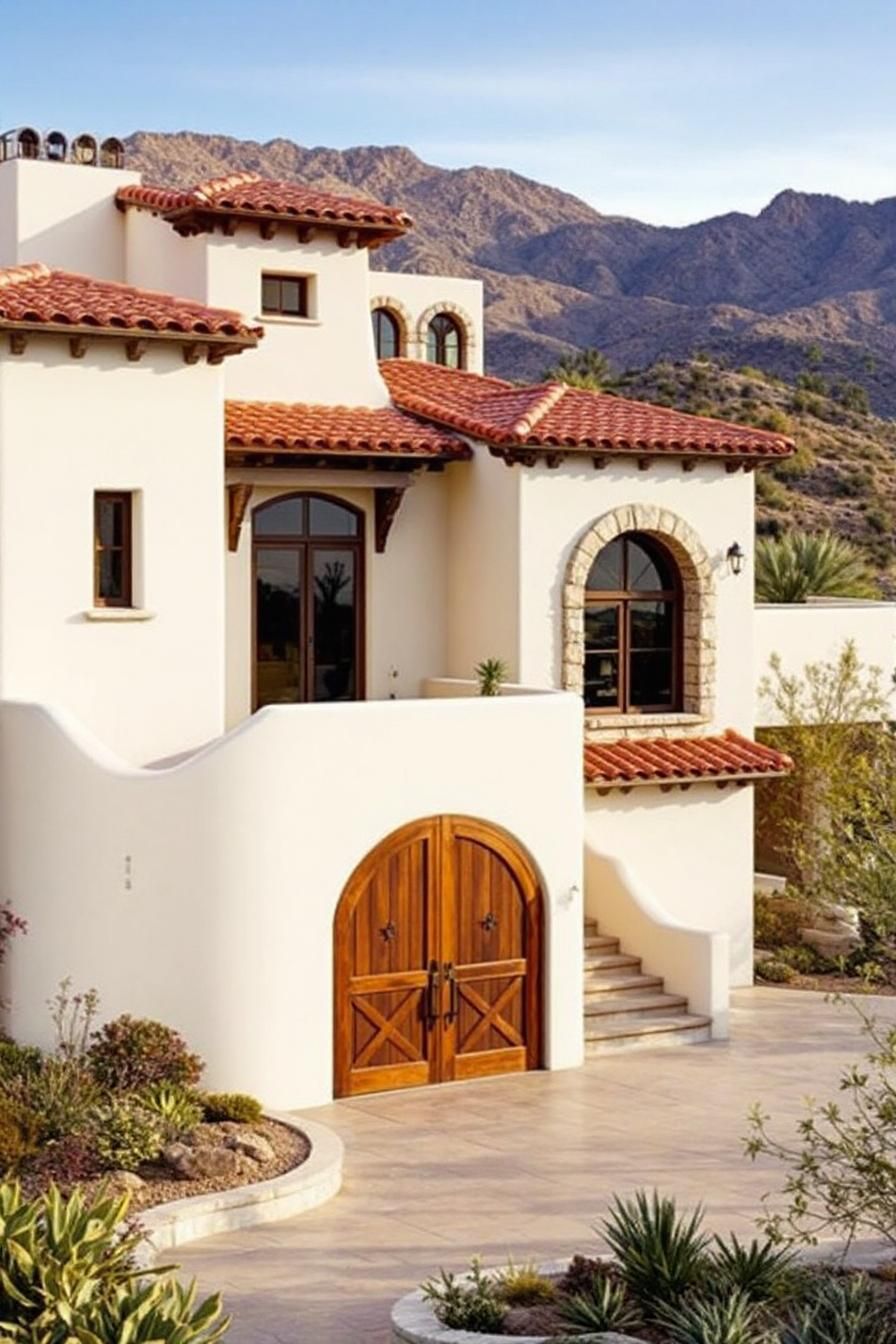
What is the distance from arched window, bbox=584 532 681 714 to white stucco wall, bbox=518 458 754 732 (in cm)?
55

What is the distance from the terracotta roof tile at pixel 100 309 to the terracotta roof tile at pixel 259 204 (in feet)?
9.20

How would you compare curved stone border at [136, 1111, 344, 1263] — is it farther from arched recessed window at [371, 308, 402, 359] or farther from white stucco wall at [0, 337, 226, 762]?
arched recessed window at [371, 308, 402, 359]

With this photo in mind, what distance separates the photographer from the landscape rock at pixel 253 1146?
16.9m

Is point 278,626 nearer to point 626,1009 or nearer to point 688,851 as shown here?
point 688,851

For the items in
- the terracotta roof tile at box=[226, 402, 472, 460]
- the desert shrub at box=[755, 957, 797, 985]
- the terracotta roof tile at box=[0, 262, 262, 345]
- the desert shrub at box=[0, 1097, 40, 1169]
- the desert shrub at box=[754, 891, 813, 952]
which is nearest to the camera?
the desert shrub at box=[0, 1097, 40, 1169]

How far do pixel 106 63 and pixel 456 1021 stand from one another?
3055 inches

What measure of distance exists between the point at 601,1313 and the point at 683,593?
14728 mm

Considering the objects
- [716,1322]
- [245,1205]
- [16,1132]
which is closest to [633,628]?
[245,1205]

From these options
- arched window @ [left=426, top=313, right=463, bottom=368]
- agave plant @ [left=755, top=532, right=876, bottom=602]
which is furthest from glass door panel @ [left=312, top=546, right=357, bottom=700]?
agave plant @ [left=755, top=532, right=876, bottom=602]

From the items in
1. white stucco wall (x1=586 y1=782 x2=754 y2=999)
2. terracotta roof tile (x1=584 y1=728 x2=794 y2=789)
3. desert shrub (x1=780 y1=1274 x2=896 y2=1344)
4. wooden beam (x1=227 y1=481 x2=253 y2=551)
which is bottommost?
desert shrub (x1=780 y1=1274 x2=896 y2=1344)

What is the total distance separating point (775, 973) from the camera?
26328 millimetres

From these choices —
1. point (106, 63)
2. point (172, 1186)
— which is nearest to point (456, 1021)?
point (172, 1186)

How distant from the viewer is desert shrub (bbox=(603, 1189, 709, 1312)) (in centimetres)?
1245

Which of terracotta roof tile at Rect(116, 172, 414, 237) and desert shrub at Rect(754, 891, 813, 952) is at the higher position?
terracotta roof tile at Rect(116, 172, 414, 237)
